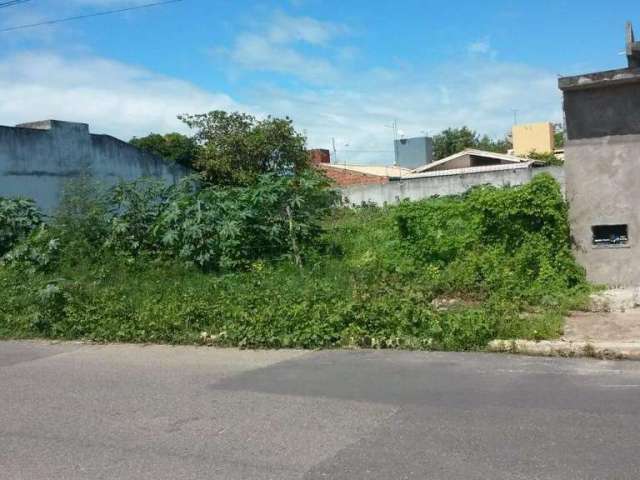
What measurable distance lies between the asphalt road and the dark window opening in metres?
3.78

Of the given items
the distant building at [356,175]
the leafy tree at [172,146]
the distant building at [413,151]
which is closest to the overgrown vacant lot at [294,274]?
the leafy tree at [172,146]

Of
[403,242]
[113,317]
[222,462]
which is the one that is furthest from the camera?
[403,242]

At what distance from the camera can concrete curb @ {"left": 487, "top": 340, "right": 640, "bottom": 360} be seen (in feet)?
24.9

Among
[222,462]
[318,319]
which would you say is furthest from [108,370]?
[222,462]

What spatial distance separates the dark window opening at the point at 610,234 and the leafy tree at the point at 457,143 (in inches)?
1773

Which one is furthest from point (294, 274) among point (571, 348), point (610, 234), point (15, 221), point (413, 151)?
point (413, 151)

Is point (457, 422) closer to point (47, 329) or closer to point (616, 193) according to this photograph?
point (616, 193)

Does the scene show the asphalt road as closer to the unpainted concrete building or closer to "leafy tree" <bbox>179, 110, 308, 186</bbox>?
the unpainted concrete building

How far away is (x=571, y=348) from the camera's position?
25.5ft

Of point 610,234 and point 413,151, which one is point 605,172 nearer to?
point 610,234

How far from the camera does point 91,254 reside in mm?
Answer: 13664

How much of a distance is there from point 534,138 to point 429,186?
2174 centimetres

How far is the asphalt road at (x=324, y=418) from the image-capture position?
488 cm

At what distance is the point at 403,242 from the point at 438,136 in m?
46.0
